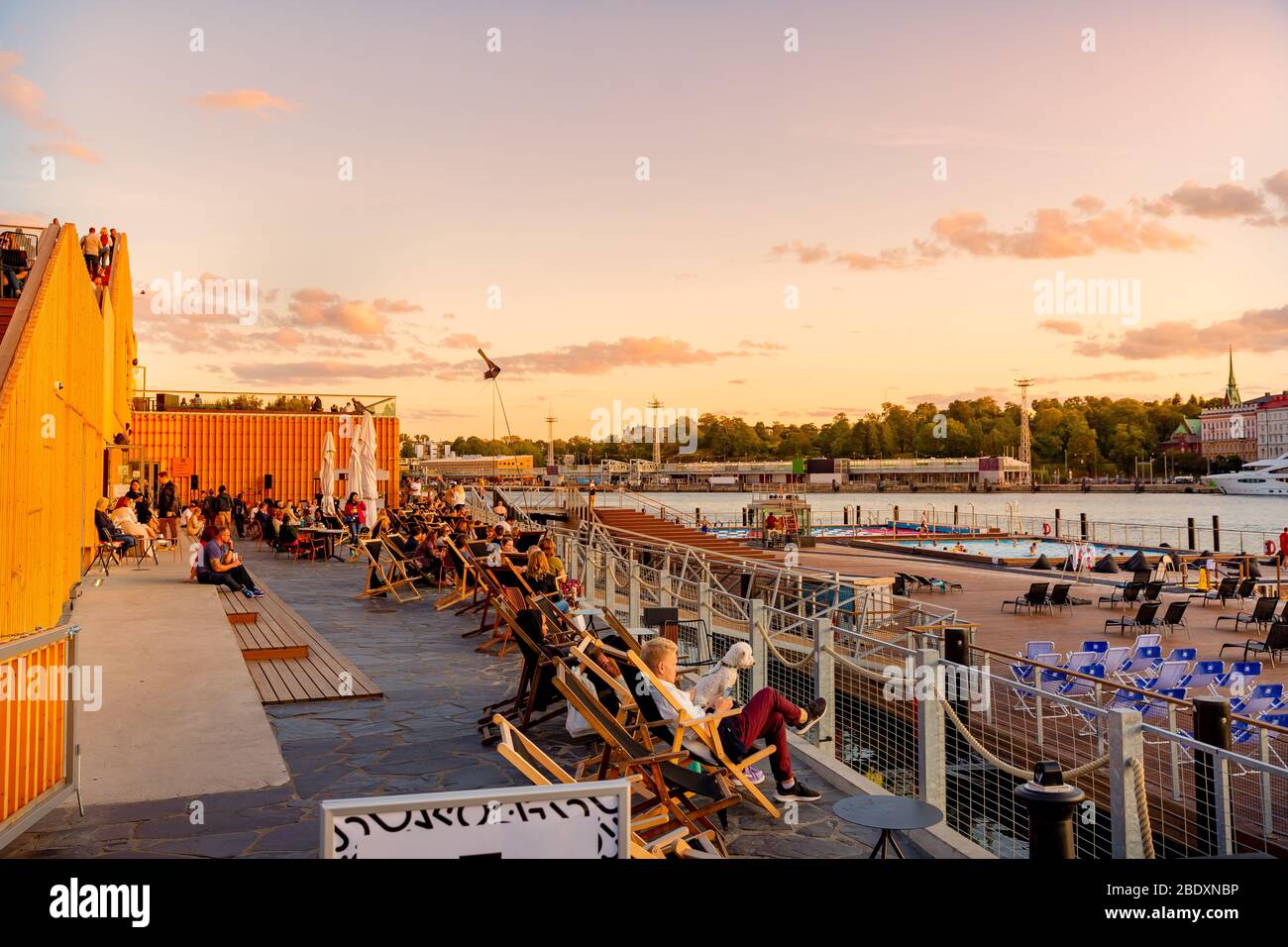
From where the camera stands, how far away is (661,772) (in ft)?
14.3

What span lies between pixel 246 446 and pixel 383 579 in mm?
20525

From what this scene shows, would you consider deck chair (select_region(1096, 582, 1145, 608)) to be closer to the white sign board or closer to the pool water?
the pool water

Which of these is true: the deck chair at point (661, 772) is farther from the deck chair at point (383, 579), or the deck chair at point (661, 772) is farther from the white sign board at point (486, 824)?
the deck chair at point (383, 579)

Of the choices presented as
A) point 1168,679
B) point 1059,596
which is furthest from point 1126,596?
point 1168,679

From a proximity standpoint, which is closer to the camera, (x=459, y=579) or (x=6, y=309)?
(x=6, y=309)

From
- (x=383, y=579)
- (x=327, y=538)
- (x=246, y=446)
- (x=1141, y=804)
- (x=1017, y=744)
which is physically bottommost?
(x=1017, y=744)

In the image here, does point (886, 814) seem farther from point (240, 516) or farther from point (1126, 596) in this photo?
point (240, 516)

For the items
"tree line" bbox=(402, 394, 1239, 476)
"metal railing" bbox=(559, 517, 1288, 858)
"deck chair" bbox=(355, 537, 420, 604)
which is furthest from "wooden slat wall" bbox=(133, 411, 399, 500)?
"tree line" bbox=(402, 394, 1239, 476)

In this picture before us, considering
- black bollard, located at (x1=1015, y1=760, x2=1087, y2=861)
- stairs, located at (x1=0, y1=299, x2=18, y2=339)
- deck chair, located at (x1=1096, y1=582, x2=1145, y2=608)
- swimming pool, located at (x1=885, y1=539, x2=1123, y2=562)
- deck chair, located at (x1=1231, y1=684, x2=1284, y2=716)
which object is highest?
stairs, located at (x1=0, y1=299, x2=18, y2=339)

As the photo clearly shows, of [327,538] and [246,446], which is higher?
[246,446]

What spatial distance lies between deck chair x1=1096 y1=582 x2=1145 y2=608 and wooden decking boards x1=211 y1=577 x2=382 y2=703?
1790 centimetres

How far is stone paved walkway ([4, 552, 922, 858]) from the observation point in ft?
14.1
